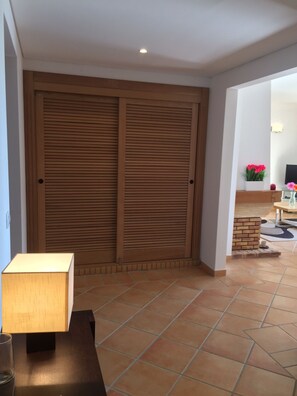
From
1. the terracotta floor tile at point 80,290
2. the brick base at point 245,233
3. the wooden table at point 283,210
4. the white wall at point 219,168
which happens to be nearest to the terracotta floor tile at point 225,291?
the white wall at point 219,168

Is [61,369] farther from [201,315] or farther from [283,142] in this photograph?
[283,142]

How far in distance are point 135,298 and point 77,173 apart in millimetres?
1391

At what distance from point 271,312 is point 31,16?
2923mm

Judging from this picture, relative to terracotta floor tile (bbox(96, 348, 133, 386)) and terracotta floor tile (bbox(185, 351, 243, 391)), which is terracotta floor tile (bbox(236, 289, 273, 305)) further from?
terracotta floor tile (bbox(96, 348, 133, 386))

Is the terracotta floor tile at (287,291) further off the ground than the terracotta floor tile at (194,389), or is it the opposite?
the terracotta floor tile at (287,291)

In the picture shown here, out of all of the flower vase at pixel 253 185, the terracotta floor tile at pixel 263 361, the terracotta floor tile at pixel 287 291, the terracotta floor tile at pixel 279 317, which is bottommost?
the terracotta floor tile at pixel 263 361

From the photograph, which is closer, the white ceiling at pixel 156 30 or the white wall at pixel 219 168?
the white ceiling at pixel 156 30

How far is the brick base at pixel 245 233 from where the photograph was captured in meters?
4.38

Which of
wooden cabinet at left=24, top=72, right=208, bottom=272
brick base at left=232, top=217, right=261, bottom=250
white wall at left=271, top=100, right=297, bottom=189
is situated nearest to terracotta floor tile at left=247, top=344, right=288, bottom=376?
wooden cabinet at left=24, top=72, right=208, bottom=272

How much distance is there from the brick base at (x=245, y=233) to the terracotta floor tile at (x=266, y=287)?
93 cm

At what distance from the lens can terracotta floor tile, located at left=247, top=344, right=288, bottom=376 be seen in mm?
2129

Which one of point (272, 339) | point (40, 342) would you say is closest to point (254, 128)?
point (272, 339)

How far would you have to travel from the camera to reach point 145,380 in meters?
2.00

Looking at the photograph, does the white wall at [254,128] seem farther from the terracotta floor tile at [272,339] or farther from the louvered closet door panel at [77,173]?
the terracotta floor tile at [272,339]
